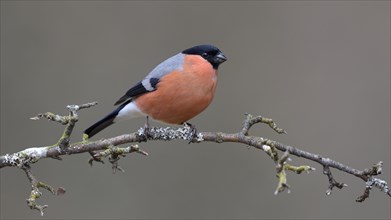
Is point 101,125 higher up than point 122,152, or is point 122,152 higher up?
point 101,125

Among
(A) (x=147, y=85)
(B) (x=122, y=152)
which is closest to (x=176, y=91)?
(A) (x=147, y=85)

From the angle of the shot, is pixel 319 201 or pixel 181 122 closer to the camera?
pixel 181 122

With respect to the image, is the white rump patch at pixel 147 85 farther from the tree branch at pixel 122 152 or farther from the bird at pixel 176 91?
the tree branch at pixel 122 152

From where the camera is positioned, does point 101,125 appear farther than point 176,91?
Yes

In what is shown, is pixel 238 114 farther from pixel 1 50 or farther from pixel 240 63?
pixel 1 50

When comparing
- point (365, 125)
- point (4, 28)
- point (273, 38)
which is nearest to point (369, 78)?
point (365, 125)

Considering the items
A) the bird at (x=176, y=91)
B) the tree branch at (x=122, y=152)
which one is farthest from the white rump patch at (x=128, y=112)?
the tree branch at (x=122, y=152)

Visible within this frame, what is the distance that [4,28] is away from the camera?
14.5 feet

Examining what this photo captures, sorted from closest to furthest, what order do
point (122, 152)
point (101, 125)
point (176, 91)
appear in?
point (122, 152), point (176, 91), point (101, 125)

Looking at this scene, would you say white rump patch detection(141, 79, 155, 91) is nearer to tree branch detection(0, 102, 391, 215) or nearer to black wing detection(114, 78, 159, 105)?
black wing detection(114, 78, 159, 105)

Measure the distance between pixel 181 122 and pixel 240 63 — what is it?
1825mm

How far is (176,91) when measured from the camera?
2.68 metres

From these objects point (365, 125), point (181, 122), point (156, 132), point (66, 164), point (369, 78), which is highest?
point (369, 78)

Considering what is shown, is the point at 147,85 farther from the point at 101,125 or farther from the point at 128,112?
the point at 101,125
